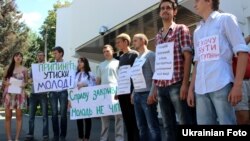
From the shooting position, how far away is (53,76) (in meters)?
7.99

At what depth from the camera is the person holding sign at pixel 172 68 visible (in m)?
4.34

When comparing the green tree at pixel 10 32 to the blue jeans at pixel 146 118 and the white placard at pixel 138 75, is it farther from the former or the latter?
the blue jeans at pixel 146 118

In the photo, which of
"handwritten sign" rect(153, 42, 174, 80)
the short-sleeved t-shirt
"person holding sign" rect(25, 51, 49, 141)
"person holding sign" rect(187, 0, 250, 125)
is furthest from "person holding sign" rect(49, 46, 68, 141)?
"person holding sign" rect(187, 0, 250, 125)

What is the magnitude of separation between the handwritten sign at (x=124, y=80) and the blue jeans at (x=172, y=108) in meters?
1.56

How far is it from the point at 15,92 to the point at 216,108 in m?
5.05

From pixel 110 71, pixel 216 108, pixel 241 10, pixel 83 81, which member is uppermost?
pixel 241 10

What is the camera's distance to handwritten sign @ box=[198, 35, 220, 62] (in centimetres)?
357

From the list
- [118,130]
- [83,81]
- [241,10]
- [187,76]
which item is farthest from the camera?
[241,10]

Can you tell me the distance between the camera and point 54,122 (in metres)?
7.76

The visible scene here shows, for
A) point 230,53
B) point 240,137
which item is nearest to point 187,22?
point 230,53

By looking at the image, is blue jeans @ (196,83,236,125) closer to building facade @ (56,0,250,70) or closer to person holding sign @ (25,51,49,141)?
A: person holding sign @ (25,51,49,141)

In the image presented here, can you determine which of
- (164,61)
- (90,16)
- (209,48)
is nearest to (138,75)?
(164,61)

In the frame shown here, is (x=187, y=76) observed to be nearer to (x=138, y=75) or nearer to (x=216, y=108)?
(x=216, y=108)

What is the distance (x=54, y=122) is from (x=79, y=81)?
941mm
